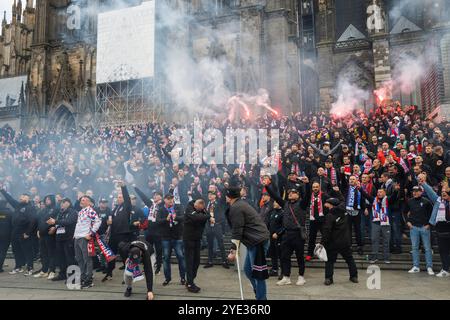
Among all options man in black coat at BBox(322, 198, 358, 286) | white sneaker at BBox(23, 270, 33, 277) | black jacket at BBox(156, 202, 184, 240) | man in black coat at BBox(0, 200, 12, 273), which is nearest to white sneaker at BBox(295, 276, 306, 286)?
man in black coat at BBox(322, 198, 358, 286)

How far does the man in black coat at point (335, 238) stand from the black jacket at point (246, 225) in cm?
231

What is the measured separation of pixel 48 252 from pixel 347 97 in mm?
26602

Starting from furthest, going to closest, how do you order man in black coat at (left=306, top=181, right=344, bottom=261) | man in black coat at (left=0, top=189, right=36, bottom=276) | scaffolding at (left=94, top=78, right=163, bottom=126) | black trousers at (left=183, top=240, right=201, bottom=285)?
scaffolding at (left=94, top=78, right=163, bottom=126) → man in black coat at (left=0, top=189, right=36, bottom=276) → man in black coat at (left=306, top=181, right=344, bottom=261) → black trousers at (left=183, top=240, right=201, bottom=285)

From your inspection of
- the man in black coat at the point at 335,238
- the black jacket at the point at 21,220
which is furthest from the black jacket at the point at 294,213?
the black jacket at the point at 21,220

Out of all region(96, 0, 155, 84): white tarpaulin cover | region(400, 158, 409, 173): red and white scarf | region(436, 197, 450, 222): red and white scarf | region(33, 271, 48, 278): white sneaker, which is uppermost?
region(96, 0, 155, 84): white tarpaulin cover

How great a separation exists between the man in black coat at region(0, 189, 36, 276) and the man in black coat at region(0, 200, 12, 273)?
165 millimetres

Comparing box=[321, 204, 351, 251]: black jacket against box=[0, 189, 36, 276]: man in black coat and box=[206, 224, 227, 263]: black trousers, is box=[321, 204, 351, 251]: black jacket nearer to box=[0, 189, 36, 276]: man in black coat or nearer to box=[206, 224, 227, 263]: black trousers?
box=[206, 224, 227, 263]: black trousers

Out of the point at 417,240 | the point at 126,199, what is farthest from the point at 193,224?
the point at 417,240

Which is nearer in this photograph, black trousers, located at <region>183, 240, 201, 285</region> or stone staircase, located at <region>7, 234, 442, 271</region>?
black trousers, located at <region>183, 240, 201, 285</region>

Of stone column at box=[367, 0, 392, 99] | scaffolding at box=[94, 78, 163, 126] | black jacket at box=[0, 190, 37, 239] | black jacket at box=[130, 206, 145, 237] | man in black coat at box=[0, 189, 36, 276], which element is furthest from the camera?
stone column at box=[367, 0, 392, 99]

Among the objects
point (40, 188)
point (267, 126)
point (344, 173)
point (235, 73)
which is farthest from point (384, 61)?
point (40, 188)

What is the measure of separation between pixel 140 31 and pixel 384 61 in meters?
17.8

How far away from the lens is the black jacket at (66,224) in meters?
8.93

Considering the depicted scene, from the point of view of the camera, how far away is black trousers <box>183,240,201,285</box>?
7.55 metres
